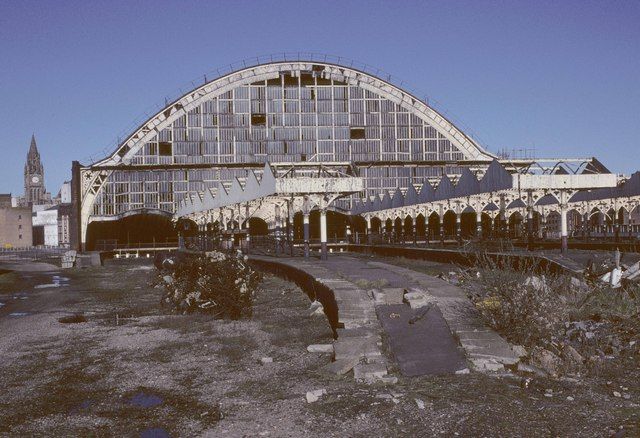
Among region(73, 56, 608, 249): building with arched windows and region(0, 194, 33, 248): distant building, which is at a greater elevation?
region(73, 56, 608, 249): building with arched windows

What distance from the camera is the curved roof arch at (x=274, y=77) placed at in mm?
58031

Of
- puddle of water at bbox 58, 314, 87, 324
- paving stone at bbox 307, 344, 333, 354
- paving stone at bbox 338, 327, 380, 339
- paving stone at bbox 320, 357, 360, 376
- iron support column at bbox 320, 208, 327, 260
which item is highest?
iron support column at bbox 320, 208, 327, 260

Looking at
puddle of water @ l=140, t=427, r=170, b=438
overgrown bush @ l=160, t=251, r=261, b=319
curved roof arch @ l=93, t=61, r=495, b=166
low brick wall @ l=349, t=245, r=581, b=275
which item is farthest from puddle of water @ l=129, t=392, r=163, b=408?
curved roof arch @ l=93, t=61, r=495, b=166

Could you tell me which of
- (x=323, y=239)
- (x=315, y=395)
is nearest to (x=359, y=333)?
(x=315, y=395)

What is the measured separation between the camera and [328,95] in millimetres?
60656

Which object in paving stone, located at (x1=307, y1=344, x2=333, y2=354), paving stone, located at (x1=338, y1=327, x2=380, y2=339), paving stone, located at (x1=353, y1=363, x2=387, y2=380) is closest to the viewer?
paving stone, located at (x1=353, y1=363, x2=387, y2=380)

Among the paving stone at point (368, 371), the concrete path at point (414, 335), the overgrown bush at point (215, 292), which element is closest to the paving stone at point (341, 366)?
the concrete path at point (414, 335)

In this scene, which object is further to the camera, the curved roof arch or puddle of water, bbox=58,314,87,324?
the curved roof arch

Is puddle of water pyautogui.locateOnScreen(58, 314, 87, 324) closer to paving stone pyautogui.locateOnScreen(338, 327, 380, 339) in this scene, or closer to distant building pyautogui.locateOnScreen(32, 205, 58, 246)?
paving stone pyautogui.locateOnScreen(338, 327, 380, 339)

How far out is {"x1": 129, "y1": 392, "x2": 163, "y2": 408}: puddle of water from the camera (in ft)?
22.3

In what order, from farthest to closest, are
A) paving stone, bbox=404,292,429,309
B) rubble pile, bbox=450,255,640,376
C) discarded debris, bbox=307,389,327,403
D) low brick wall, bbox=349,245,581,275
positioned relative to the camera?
low brick wall, bbox=349,245,581,275 → paving stone, bbox=404,292,429,309 → rubble pile, bbox=450,255,640,376 → discarded debris, bbox=307,389,327,403

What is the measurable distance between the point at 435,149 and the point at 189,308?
1970 inches

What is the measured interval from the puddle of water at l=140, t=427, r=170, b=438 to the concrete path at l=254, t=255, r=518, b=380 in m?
2.34

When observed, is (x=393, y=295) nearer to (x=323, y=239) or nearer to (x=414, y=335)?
(x=414, y=335)
